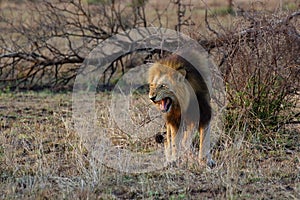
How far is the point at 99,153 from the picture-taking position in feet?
20.3

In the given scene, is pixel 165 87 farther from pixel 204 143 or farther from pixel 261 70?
pixel 261 70

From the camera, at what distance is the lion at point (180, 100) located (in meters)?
6.03

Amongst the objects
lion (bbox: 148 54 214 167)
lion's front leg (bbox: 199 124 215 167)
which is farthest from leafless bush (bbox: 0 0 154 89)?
lion's front leg (bbox: 199 124 215 167)

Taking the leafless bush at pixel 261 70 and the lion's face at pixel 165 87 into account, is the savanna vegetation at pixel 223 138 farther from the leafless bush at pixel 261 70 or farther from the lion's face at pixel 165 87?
the lion's face at pixel 165 87

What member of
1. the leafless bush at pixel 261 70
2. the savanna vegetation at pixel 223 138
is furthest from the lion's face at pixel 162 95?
the leafless bush at pixel 261 70

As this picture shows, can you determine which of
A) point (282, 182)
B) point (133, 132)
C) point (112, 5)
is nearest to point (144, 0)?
point (112, 5)

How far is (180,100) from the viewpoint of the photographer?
608cm

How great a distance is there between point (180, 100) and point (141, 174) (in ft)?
2.69

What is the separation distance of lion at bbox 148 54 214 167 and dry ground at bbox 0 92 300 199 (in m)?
0.32

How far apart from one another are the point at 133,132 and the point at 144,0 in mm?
5439

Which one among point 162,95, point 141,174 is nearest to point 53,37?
point 162,95

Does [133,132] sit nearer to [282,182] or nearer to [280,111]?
[280,111]

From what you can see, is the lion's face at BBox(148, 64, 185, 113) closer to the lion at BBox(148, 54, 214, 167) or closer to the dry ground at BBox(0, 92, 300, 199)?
the lion at BBox(148, 54, 214, 167)

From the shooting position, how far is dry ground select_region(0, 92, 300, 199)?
5.11 metres
